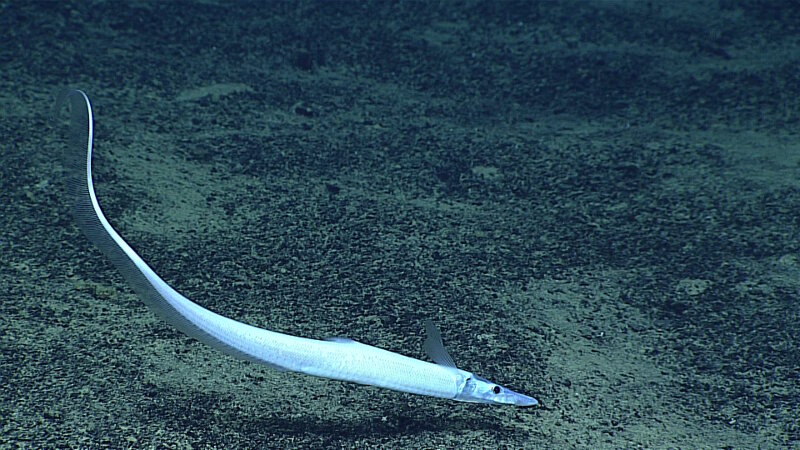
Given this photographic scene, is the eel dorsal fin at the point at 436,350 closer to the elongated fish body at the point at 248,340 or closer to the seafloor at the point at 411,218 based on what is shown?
the elongated fish body at the point at 248,340

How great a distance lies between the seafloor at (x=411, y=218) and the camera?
84.9 inches

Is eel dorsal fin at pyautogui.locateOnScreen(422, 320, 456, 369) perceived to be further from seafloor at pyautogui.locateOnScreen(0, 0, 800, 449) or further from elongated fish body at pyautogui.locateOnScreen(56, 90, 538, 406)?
seafloor at pyautogui.locateOnScreen(0, 0, 800, 449)

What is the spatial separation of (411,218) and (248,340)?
1734 millimetres

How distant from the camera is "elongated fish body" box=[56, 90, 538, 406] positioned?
158 cm

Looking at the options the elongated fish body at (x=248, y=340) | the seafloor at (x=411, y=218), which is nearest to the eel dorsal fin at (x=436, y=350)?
the elongated fish body at (x=248, y=340)

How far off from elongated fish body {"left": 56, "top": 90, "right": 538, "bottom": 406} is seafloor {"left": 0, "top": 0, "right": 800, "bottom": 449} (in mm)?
303

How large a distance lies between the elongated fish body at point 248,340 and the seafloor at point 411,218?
0.30 metres

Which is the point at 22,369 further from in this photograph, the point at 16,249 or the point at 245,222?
the point at 245,222

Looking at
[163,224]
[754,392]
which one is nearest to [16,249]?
[163,224]

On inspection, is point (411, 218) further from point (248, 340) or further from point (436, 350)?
point (248, 340)

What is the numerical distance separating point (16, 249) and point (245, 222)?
3.20 feet

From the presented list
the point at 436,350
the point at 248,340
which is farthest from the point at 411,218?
the point at 248,340

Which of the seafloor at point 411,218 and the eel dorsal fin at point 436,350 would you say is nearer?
the eel dorsal fin at point 436,350

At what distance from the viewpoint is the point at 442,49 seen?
5.26 meters
